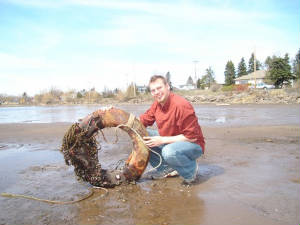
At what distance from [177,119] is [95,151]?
1.35 meters

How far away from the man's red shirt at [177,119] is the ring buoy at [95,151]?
345 millimetres

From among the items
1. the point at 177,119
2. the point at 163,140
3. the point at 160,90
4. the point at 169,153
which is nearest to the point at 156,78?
the point at 160,90

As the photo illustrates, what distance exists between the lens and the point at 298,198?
3.28 meters

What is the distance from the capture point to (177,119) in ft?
12.2

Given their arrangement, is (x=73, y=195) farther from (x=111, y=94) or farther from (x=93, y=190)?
(x=111, y=94)

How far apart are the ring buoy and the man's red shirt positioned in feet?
1.13

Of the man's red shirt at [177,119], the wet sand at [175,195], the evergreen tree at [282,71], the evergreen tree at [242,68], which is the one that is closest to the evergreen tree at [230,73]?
the evergreen tree at [242,68]

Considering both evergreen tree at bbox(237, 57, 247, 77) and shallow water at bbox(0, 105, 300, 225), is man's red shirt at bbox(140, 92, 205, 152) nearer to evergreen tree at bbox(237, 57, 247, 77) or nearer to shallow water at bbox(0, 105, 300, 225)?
shallow water at bbox(0, 105, 300, 225)

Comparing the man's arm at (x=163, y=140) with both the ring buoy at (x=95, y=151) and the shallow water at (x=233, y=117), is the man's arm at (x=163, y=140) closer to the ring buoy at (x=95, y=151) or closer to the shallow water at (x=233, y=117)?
the ring buoy at (x=95, y=151)

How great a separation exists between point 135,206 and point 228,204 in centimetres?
113

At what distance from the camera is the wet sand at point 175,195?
289 centimetres

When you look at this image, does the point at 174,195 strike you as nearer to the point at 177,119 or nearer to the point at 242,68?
the point at 177,119

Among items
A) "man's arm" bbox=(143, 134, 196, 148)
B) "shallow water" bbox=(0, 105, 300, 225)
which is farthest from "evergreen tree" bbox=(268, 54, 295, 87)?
"man's arm" bbox=(143, 134, 196, 148)

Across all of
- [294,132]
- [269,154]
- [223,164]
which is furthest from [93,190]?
[294,132]
